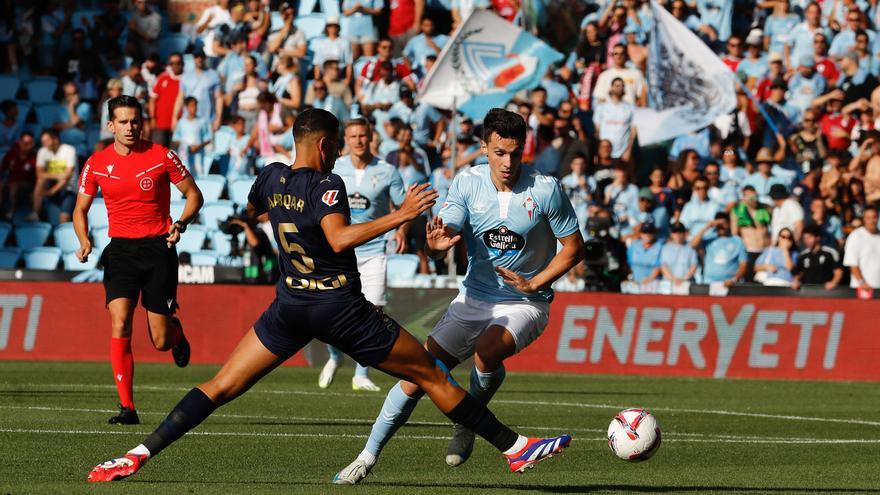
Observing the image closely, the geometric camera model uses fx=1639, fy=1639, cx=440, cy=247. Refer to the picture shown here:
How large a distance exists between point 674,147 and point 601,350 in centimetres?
566

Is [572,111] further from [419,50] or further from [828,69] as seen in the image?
[828,69]

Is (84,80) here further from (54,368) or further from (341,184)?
(341,184)

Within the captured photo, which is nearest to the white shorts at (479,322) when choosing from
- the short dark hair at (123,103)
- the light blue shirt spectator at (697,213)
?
the short dark hair at (123,103)

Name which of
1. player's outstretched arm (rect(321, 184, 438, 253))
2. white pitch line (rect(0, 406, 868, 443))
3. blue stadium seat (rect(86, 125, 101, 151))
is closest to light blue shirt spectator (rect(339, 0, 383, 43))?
blue stadium seat (rect(86, 125, 101, 151))

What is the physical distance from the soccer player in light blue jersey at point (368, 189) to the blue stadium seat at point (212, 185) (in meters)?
10.8

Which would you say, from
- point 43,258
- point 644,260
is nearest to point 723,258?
point 644,260

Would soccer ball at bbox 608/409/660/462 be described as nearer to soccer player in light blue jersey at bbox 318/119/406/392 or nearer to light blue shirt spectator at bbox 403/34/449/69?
soccer player in light blue jersey at bbox 318/119/406/392

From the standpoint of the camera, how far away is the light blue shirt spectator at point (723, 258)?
2338 centimetres

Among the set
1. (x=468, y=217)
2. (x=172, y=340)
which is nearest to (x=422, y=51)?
(x=172, y=340)

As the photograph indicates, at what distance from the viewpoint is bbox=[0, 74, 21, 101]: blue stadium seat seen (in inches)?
1208

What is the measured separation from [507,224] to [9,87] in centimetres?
2178

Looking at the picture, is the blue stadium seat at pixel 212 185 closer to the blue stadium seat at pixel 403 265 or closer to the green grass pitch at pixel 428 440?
the blue stadium seat at pixel 403 265

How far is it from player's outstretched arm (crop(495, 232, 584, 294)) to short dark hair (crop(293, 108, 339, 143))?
169cm

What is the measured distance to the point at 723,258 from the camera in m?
23.5
